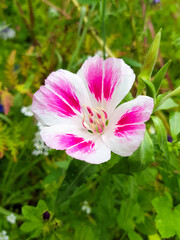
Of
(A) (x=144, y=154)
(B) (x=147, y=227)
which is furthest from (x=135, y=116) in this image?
(B) (x=147, y=227)

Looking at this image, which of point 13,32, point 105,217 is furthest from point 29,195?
point 13,32

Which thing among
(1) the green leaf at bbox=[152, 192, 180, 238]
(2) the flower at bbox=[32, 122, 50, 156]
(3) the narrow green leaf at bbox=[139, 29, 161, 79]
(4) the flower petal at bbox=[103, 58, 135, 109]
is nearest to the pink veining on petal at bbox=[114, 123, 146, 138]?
(4) the flower petal at bbox=[103, 58, 135, 109]

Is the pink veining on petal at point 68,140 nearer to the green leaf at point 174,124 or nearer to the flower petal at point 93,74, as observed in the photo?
the flower petal at point 93,74

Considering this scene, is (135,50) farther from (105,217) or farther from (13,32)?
(105,217)

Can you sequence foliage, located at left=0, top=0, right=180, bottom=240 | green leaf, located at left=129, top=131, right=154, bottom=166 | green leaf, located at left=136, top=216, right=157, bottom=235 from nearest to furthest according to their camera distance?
green leaf, located at left=129, top=131, right=154, bottom=166 → foliage, located at left=0, top=0, right=180, bottom=240 → green leaf, located at left=136, top=216, right=157, bottom=235

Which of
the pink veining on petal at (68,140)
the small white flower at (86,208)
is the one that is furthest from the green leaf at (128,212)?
the pink veining on petal at (68,140)

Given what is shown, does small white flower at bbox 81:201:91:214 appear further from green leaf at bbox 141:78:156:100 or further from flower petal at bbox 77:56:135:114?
green leaf at bbox 141:78:156:100
